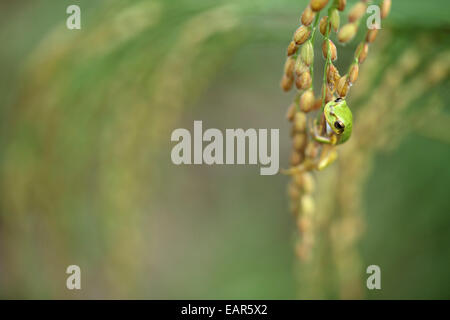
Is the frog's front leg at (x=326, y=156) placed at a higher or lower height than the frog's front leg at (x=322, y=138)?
lower

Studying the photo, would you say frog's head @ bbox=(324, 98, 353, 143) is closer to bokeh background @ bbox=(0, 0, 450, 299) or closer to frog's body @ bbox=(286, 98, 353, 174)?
frog's body @ bbox=(286, 98, 353, 174)

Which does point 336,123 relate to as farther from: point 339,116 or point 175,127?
point 175,127

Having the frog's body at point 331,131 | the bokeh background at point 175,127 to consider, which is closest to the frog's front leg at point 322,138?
the frog's body at point 331,131

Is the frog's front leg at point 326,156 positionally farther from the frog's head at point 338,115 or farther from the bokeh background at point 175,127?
the bokeh background at point 175,127

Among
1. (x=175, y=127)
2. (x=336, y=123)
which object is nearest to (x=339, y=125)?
(x=336, y=123)

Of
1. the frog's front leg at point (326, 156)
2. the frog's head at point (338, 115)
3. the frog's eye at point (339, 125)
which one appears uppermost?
the frog's head at point (338, 115)

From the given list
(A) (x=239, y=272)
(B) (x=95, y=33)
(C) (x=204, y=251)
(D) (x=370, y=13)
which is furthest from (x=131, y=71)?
(C) (x=204, y=251)

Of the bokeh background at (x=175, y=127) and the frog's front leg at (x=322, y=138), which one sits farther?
the bokeh background at (x=175, y=127)
